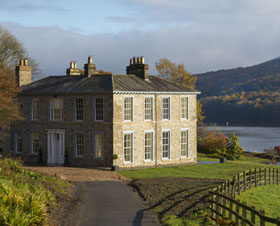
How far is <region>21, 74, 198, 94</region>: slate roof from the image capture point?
122ft

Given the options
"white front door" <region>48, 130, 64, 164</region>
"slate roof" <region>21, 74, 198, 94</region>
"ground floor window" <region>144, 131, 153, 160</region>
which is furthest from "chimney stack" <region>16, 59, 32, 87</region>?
"ground floor window" <region>144, 131, 153, 160</region>

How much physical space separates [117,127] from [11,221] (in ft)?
70.5

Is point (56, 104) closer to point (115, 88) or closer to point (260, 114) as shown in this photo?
point (115, 88)

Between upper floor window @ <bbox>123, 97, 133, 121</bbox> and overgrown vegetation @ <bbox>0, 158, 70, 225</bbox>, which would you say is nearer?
overgrown vegetation @ <bbox>0, 158, 70, 225</bbox>

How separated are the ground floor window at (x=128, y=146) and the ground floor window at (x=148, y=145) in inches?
66.4

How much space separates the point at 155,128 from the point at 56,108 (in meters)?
8.81

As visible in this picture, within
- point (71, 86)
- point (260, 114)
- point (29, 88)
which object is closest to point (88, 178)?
point (71, 86)

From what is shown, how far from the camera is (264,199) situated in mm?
26094

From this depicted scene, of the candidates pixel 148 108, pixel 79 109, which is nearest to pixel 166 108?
pixel 148 108

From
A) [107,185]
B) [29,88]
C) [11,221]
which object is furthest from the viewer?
[29,88]

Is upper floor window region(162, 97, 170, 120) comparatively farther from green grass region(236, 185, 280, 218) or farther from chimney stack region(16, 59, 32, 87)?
chimney stack region(16, 59, 32, 87)

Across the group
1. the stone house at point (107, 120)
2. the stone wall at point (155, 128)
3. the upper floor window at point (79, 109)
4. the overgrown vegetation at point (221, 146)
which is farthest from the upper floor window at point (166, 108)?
the overgrown vegetation at point (221, 146)

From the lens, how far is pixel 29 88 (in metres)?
41.3

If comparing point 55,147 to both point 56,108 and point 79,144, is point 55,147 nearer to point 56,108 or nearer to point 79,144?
point 79,144
